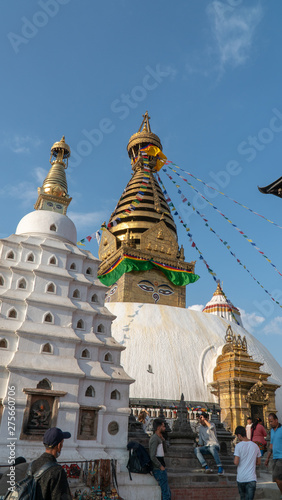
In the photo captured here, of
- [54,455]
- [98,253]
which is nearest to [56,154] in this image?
[98,253]

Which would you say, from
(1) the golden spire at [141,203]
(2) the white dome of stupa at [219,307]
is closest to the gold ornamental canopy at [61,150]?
(1) the golden spire at [141,203]

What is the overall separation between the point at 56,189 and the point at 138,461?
39.2 feet

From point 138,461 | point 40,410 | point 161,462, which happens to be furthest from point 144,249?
point 161,462

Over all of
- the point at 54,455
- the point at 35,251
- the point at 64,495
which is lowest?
the point at 64,495

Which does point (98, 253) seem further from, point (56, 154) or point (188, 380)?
point (188, 380)

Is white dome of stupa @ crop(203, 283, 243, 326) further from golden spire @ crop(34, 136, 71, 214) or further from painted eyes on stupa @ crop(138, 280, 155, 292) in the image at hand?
golden spire @ crop(34, 136, 71, 214)

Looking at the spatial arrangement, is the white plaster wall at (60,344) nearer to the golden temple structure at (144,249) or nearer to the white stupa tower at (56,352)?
the white stupa tower at (56,352)

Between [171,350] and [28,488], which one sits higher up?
[171,350]

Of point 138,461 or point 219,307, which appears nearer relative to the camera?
point 138,461

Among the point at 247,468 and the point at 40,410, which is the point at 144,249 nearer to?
the point at 40,410

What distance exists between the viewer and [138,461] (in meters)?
8.28

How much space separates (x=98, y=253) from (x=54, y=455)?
2762cm

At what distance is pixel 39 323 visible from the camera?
11.7 metres

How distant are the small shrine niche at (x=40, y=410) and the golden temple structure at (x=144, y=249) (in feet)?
49.2
